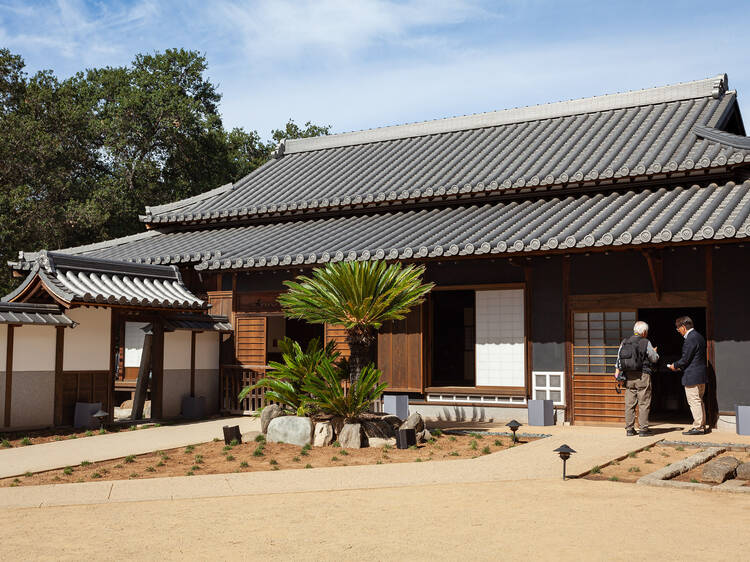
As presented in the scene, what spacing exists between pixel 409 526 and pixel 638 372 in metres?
6.63

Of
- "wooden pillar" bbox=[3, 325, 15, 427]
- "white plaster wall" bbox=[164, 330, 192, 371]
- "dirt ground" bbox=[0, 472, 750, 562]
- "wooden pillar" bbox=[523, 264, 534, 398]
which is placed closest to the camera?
"dirt ground" bbox=[0, 472, 750, 562]

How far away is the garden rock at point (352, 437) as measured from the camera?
34.8ft

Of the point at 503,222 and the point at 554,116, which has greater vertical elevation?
the point at 554,116

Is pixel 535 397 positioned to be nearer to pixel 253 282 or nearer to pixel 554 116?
pixel 253 282

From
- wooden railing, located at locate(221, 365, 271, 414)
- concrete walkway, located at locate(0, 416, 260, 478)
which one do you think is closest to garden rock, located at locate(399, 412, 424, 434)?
concrete walkway, located at locate(0, 416, 260, 478)

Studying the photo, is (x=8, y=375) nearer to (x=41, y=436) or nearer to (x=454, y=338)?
(x=41, y=436)

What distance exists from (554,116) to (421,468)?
12675 mm

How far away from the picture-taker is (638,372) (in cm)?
1162

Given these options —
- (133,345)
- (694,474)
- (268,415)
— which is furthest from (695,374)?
(133,345)

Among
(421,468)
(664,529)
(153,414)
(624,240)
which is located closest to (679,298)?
(624,240)

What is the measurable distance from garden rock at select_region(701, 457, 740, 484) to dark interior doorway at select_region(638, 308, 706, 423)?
649 centimetres

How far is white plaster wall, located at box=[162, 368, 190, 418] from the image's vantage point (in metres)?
14.9

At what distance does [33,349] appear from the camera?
41.2 feet

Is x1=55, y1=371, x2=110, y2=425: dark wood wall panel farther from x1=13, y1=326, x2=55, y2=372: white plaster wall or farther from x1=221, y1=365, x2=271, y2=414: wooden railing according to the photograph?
x1=221, y1=365, x2=271, y2=414: wooden railing
